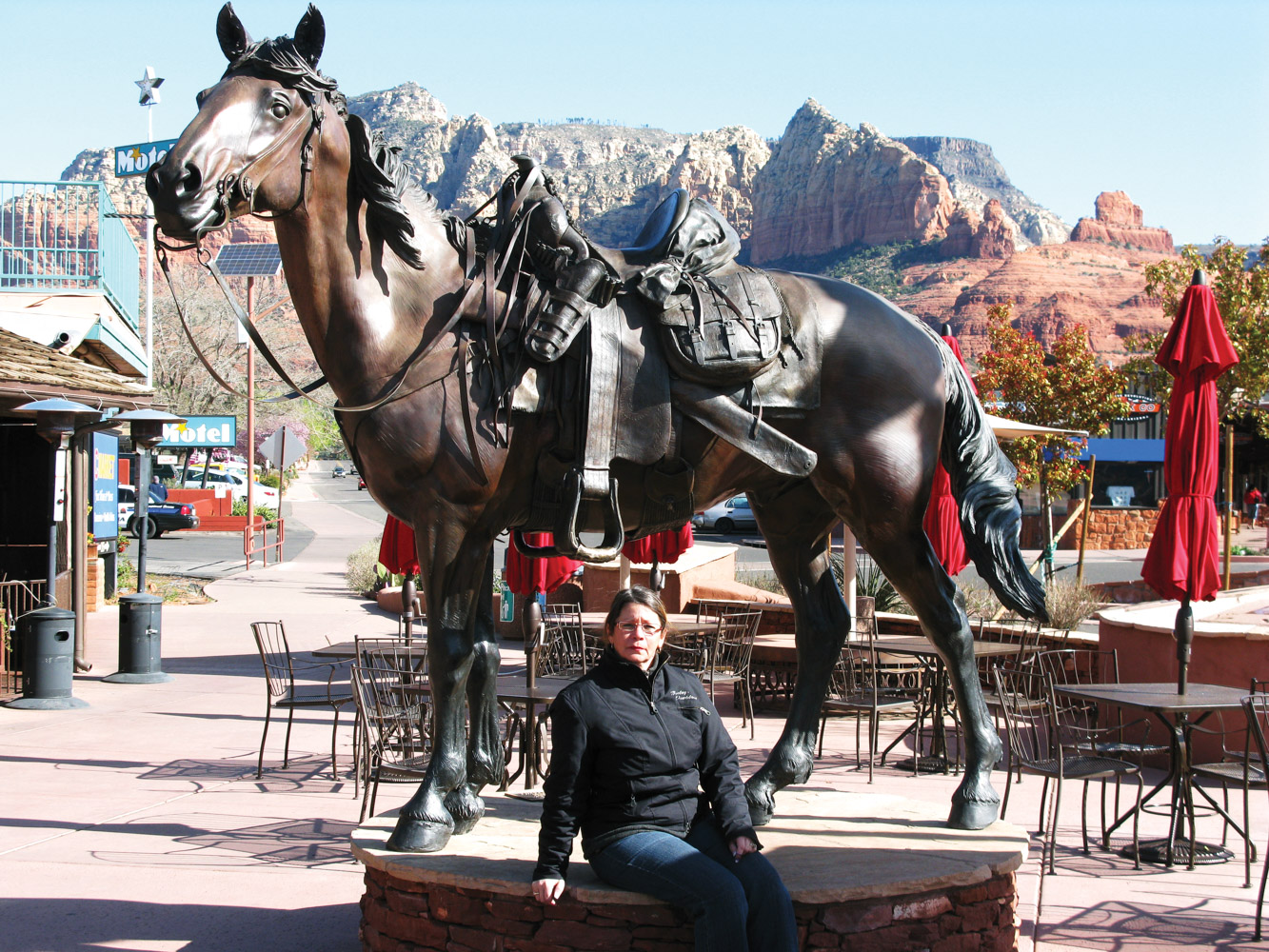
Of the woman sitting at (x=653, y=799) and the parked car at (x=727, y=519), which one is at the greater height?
the woman sitting at (x=653, y=799)

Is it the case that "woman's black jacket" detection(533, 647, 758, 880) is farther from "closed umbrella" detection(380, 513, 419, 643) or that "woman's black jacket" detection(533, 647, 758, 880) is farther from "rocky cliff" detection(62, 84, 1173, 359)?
"rocky cliff" detection(62, 84, 1173, 359)

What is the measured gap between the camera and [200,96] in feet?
12.1

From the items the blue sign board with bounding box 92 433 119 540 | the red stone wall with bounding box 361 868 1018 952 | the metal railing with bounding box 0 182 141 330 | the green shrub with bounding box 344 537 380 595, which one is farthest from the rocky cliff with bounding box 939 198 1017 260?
the red stone wall with bounding box 361 868 1018 952

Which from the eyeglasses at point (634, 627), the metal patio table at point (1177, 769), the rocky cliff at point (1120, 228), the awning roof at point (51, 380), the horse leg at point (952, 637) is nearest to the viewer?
the eyeglasses at point (634, 627)

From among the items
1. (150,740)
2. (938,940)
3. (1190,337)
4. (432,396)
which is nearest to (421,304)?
(432,396)

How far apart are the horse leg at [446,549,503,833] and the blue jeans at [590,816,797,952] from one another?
833 millimetres

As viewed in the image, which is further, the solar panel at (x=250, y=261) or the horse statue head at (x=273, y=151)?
the solar panel at (x=250, y=261)

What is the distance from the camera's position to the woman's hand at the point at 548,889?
3369 millimetres

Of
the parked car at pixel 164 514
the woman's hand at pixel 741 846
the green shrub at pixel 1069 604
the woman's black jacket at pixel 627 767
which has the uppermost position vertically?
the woman's black jacket at pixel 627 767

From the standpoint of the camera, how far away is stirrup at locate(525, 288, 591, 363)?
3.94 meters

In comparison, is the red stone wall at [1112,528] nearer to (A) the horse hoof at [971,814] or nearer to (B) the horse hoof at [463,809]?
(A) the horse hoof at [971,814]

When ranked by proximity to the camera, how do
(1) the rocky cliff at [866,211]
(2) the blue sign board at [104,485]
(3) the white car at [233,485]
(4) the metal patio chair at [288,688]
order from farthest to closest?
(1) the rocky cliff at [866,211] → (3) the white car at [233,485] → (2) the blue sign board at [104,485] → (4) the metal patio chair at [288,688]

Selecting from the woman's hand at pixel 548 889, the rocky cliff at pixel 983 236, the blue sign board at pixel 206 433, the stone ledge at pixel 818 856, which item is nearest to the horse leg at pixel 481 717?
the stone ledge at pixel 818 856

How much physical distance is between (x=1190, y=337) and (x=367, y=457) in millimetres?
4878
